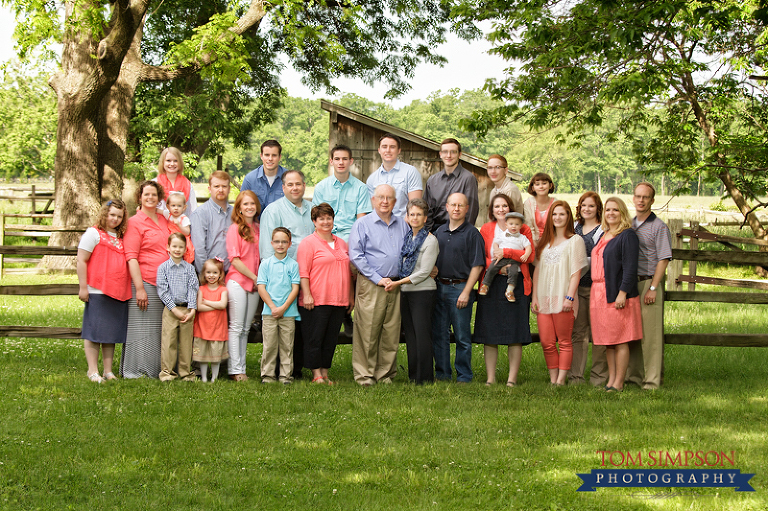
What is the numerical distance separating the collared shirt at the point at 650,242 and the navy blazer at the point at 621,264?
188 millimetres

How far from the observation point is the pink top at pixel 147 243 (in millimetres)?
7183

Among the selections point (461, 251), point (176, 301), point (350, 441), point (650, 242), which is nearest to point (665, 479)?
point (350, 441)

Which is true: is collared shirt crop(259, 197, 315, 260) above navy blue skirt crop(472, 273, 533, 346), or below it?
above

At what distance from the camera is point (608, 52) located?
388 inches

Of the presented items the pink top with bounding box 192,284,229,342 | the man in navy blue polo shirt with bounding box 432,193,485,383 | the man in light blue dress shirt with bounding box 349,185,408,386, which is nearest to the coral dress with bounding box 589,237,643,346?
the man in navy blue polo shirt with bounding box 432,193,485,383

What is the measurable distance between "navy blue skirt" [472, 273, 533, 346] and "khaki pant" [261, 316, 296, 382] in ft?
6.20

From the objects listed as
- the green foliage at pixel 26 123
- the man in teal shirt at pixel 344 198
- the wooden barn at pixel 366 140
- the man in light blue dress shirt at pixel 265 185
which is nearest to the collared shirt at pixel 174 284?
the man in light blue dress shirt at pixel 265 185

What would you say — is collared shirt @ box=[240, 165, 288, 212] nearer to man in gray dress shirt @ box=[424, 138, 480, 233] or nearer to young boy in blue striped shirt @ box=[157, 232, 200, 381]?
young boy in blue striped shirt @ box=[157, 232, 200, 381]

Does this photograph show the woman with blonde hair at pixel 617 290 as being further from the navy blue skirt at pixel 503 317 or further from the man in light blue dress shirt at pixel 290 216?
the man in light blue dress shirt at pixel 290 216

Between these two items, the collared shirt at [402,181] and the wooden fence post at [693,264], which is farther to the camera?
the wooden fence post at [693,264]

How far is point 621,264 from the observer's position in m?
7.11

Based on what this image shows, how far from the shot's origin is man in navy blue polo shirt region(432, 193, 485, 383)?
287 inches

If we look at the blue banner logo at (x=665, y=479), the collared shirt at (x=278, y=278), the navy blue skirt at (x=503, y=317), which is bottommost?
the blue banner logo at (x=665, y=479)

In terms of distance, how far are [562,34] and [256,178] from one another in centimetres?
555
